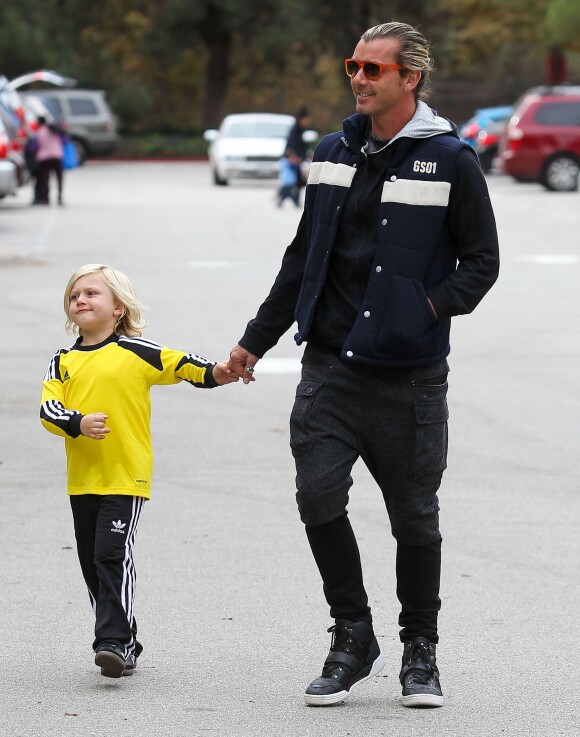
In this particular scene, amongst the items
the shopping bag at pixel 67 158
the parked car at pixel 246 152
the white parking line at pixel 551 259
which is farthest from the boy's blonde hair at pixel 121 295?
the parked car at pixel 246 152

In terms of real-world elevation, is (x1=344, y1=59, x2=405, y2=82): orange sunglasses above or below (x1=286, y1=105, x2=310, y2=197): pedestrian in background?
above

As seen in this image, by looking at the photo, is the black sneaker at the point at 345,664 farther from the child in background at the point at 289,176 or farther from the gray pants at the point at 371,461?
the child in background at the point at 289,176

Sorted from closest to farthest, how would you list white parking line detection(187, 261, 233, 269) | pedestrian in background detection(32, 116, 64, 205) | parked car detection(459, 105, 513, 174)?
white parking line detection(187, 261, 233, 269) → pedestrian in background detection(32, 116, 64, 205) → parked car detection(459, 105, 513, 174)

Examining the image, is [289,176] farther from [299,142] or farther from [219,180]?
[219,180]

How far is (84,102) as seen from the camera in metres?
49.2

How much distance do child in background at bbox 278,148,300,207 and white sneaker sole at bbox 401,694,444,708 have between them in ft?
74.7

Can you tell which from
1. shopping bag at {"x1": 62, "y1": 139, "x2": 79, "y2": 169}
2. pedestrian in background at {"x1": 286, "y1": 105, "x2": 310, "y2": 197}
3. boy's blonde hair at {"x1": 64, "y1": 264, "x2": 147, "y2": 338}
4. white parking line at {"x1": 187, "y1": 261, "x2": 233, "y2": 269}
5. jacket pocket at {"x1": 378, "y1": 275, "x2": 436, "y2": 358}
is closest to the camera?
jacket pocket at {"x1": 378, "y1": 275, "x2": 436, "y2": 358}

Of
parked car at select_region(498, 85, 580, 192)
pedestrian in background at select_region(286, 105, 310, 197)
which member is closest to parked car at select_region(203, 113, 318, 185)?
parked car at select_region(498, 85, 580, 192)

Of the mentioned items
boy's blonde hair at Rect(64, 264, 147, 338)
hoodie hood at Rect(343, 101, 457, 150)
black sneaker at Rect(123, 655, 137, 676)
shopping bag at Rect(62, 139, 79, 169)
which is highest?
hoodie hood at Rect(343, 101, 457, 150)

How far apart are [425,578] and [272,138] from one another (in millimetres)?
33154

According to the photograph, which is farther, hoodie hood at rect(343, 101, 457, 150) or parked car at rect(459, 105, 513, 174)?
parked car at rect(459, 105, 513, 174)

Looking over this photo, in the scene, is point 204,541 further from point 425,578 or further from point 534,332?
point 534,332

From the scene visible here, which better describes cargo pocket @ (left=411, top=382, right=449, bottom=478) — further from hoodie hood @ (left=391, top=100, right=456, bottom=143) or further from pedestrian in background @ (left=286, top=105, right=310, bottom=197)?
pedestrian in background @ (left=286, top=105, right=310, bottom=197)

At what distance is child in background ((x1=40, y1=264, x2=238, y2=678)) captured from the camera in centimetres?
476
